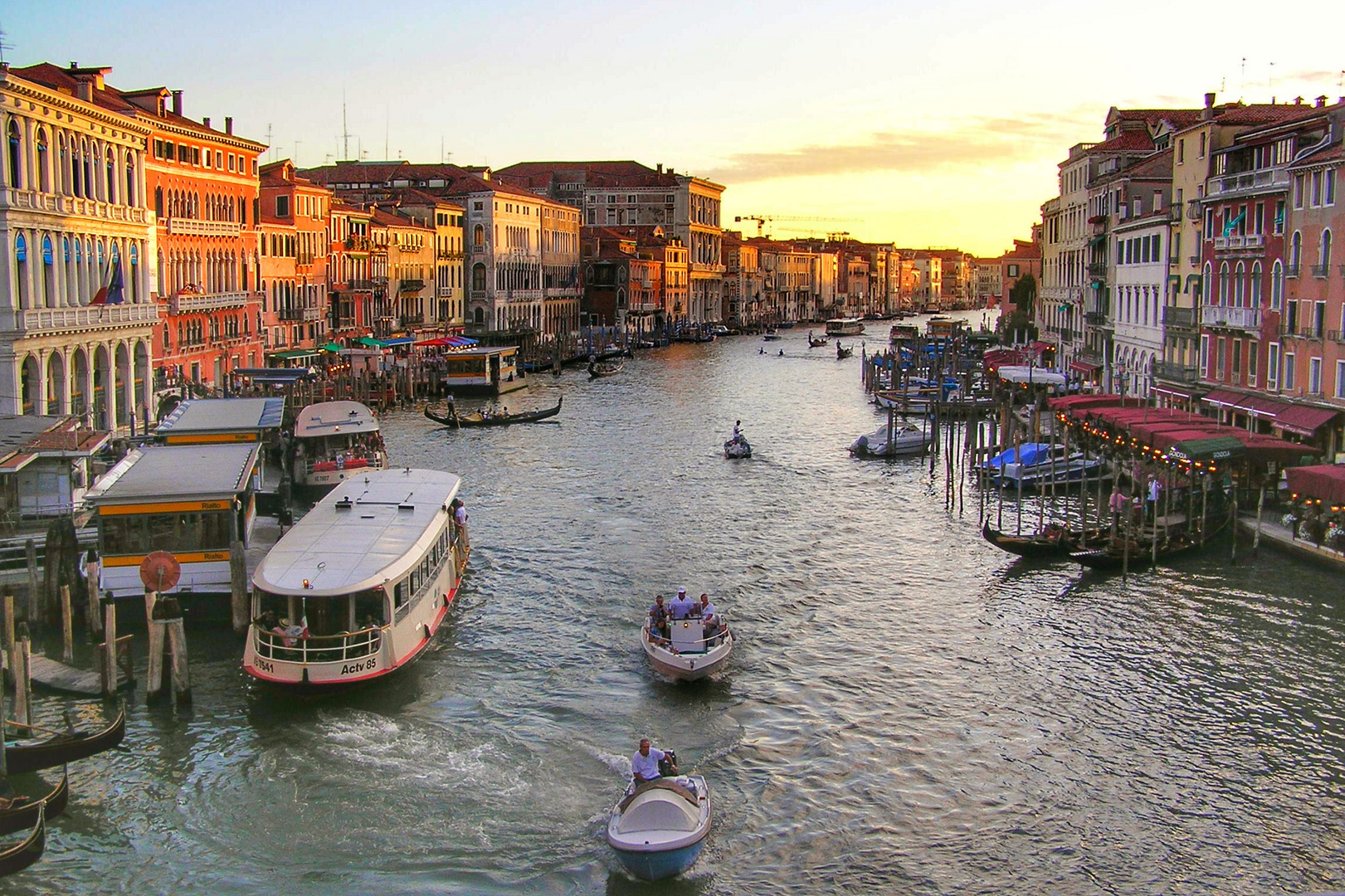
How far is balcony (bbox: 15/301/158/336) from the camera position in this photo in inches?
922

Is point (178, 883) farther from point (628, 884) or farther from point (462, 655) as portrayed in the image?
point (462, 655)

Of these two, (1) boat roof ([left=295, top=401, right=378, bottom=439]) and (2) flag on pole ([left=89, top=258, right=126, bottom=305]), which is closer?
(1) boat roof ([left=295, top=401, right=378, bottom=439])

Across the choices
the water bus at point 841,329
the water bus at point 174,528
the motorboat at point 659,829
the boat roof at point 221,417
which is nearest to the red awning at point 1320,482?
the motorboat at point 659,829

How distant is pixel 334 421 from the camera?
25625mm

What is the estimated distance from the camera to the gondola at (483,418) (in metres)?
37.8

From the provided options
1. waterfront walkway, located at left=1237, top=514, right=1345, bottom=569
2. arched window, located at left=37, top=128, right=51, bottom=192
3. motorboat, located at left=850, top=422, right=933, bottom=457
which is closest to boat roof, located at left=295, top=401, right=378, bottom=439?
arched window, located at left=37, top=128, right=51, bottom=192

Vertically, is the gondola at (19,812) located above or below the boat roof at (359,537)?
below

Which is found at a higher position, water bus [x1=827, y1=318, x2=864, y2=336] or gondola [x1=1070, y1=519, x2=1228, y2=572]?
water bus [x1=827, y1=318, x2=864, y2=336]

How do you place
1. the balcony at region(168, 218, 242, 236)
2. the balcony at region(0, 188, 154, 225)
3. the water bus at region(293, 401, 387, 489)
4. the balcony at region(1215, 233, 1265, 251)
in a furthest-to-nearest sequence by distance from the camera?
the balcony at region(168, 218, 242, 236), the balcony at region(1215, 233, 1265, 251), the water bus at region(293, 401, 387, 489), the balcony at region(0, 188, 154, 225)

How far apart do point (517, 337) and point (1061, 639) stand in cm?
5262

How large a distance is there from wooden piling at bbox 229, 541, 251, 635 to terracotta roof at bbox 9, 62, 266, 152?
42.2 feet

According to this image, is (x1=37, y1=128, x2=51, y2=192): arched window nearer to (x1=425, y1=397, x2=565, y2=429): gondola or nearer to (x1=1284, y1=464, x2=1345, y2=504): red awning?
(x1=425, y1=397, x2=565, y2=429): gondola

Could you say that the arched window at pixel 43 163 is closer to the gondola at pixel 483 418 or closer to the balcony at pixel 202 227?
the balcony at pixel 202 227

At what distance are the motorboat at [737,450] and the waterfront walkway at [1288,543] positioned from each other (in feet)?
43.4
